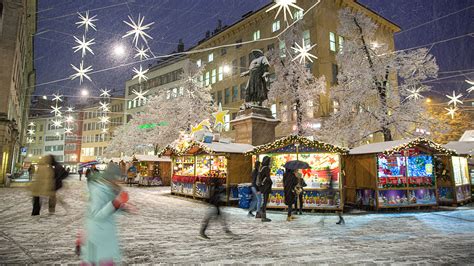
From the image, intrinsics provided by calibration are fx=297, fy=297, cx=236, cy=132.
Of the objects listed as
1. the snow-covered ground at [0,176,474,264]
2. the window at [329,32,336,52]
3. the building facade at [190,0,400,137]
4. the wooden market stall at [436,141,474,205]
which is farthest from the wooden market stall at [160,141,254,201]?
the window at [329,32,336,52]

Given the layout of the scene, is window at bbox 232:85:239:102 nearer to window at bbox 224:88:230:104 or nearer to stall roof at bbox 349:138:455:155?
window at bbox 224:88:230:104

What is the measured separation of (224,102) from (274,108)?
988cm

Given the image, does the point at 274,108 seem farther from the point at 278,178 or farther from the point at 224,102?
the point at 278,178

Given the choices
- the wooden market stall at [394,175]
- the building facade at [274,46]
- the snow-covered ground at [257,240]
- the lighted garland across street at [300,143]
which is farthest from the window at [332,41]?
the snow-covered ground at [257,240]

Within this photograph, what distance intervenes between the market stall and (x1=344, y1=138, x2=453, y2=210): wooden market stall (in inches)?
806

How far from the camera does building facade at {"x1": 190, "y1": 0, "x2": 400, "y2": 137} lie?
101ft

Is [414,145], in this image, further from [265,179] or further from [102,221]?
[102,221]

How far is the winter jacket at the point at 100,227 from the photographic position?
3414 millimetres

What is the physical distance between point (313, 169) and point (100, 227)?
11098mm

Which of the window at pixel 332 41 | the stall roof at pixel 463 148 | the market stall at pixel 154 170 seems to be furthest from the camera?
the window at pixel 332 41

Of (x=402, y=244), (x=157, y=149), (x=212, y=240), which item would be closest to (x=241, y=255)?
(x=212, y=240)

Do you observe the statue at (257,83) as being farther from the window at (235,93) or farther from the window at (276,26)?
the window at (235,93)

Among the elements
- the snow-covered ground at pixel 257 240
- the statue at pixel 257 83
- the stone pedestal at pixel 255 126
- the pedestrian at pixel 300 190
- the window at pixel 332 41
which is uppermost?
the window at pixel 332 41

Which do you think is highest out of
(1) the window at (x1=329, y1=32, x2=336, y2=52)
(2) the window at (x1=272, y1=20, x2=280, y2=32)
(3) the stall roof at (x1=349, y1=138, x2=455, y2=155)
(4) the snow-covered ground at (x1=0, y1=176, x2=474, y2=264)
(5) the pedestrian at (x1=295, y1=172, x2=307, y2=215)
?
(2) the window at (x1=272, y1=20, x2=280, y2=32)
